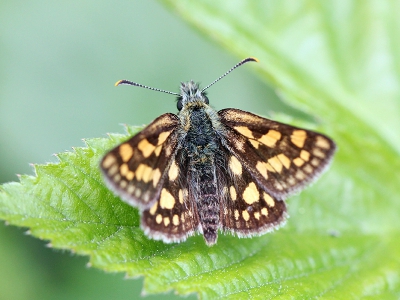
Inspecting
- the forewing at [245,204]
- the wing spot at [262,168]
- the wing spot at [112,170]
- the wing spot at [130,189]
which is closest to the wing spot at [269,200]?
the forewing at [245,204]

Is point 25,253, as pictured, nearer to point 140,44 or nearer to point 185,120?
point 185,120

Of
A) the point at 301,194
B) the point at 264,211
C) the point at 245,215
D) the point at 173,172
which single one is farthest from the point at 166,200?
the point at 301,194

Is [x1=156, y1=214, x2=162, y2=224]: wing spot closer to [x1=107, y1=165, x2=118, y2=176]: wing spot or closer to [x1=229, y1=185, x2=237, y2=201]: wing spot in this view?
[x1=107, y1=165, x2=118, y2=176]: wing spot

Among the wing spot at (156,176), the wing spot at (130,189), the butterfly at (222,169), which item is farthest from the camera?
the butterfly at (222,169)

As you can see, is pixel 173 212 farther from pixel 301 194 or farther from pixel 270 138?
pixel 301 194

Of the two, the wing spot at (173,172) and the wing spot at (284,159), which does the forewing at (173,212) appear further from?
the wing spot at (284,159)

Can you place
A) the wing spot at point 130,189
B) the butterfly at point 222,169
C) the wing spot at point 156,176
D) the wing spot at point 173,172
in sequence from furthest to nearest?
the wing spot at point 173,172 → the butterfly at point 222,169 → the wing spot at point 156,176 → the wing spot at point 130,189
